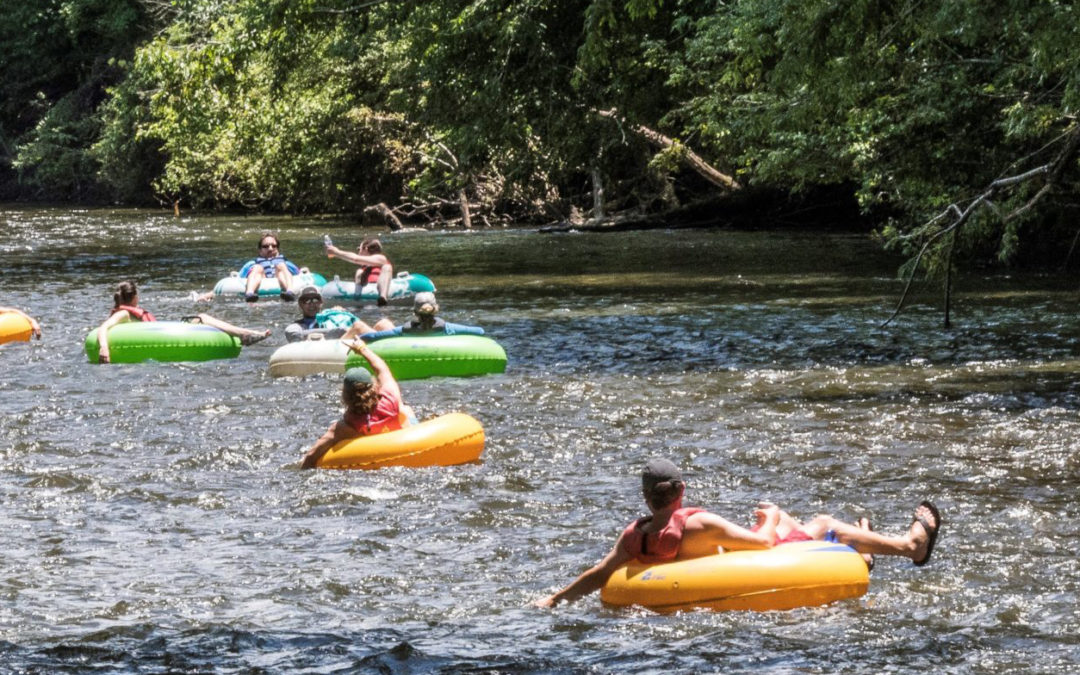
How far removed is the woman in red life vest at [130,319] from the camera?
46.2 ft

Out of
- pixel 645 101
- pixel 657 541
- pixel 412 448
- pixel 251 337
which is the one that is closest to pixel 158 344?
pixel 251 337

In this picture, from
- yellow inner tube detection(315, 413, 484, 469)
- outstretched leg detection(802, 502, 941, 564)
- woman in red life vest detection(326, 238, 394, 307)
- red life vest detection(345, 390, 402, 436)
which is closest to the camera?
outstretched leg detection(802, 502, 941, 564)

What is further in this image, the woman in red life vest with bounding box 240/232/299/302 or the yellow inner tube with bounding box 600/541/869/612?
the woman in red life vest with bounding box 240/232/299/302

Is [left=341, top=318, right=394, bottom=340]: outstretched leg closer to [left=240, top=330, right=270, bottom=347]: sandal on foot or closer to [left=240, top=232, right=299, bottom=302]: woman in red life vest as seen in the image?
[left=240, top=330, right=270, bottom=347]: sandal on foot

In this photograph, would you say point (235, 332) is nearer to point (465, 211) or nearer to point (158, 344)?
point (158, 344)

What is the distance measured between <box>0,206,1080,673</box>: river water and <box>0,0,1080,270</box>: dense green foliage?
1828 millimetres

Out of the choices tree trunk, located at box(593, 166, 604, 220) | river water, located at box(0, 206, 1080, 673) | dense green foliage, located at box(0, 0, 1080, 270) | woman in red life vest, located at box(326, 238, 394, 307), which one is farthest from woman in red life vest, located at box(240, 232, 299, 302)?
tree trunk, located at box(593, 166, 604, 220)

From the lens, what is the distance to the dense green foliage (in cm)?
1470

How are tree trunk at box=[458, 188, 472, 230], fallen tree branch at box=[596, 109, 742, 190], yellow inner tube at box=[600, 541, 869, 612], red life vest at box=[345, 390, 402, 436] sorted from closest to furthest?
yellow inner tube at box=[600, 541, 869, 612], red life vest at box=[345, 390, 402, 436], fallen tree branch at box=[596, 109, 742, 190], tree trunk at box=[458, 188, 472, 230]

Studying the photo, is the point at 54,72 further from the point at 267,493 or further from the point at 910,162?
the point at 267,493

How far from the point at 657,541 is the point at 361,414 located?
332 centimetres

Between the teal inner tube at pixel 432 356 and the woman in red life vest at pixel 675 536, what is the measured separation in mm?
6157

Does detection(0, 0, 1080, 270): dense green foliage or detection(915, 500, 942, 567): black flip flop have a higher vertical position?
detection(0, 0, 1080, 270): dense green foliage

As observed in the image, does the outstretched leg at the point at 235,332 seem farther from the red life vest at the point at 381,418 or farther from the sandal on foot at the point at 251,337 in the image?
the red life vest at the point at 381,418
